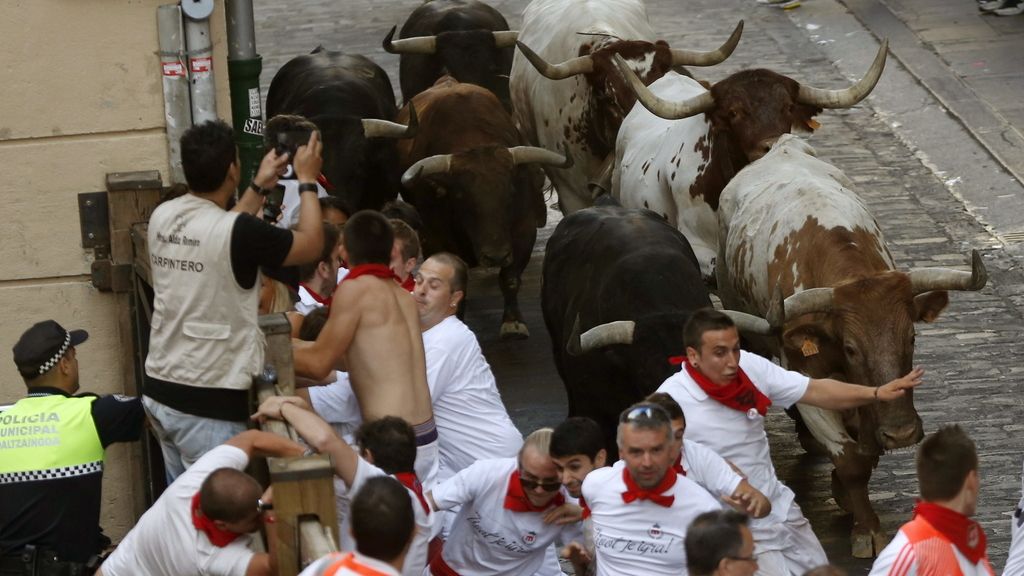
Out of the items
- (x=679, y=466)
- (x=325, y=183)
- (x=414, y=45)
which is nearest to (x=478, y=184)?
(x=325, y=183)

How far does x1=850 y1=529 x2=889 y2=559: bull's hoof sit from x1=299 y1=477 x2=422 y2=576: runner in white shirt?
451cm

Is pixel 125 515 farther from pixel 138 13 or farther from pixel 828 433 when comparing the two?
pixel 828 433

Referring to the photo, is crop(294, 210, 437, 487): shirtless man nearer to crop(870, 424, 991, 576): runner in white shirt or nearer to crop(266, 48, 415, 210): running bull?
crop(870, 424, 991, 576): runner in white shirt

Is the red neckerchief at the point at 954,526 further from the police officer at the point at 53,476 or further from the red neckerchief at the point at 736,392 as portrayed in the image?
the police officer at the point at 53,476

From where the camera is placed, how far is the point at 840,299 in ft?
28.9

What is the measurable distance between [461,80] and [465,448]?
23.9 ft

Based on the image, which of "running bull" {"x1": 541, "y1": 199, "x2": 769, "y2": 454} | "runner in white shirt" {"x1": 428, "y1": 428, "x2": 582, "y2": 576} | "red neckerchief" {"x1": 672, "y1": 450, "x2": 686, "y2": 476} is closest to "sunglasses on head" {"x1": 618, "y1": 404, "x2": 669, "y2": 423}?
"red neckerchief" {"x1": 672, "y1": 450, "x2": 686, "y2": 476}

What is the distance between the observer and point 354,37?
21.0 m

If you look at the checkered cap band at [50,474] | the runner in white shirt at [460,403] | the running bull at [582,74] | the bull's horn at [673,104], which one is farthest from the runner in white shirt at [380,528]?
the running bull at [582,74]

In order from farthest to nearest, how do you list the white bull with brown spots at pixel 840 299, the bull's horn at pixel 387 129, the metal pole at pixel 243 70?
the bull's horn at pixel 387 129
the metal pole at pixel 243 70
the white bull with brown spots at pixel 840 299

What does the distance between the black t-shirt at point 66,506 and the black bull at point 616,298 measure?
2.74 metres

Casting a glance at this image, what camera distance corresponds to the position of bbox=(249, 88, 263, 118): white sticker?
9.40 meters

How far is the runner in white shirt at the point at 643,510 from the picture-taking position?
6402 mm

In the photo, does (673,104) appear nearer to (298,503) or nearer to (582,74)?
(582,74)
